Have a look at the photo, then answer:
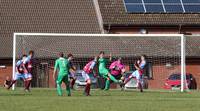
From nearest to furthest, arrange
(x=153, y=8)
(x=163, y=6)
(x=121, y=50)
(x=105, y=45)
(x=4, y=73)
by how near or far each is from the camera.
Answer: (x=121, y=50) → (x=105, y=45) → (x=4, y=73) → (x=153, y=8) → (x=163, y=6)

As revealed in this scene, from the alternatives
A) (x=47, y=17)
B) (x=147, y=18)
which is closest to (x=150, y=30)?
(x=147, y=18)

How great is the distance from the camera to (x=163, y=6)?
53.6m

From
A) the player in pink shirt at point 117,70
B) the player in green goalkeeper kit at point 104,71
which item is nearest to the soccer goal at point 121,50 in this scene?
the player in pink shirt at point 117,70

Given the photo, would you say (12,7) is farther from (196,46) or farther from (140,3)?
(196,46)

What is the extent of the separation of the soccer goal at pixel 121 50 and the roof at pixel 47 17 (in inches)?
387

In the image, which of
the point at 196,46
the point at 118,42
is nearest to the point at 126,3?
the point at 196,46

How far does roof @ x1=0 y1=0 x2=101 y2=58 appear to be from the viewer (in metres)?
54.8

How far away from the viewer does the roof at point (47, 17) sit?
54.8 m

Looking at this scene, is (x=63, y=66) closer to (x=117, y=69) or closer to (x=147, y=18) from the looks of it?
(x=117, y=69)

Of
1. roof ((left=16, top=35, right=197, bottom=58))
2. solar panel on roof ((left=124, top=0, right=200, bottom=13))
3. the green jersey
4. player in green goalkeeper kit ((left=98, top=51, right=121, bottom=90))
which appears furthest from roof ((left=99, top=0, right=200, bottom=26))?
the green jersey

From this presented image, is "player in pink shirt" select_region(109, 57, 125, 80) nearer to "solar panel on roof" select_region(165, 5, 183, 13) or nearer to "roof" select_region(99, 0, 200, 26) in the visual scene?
"solar panel on roof" select_region(165, 5, 183, 13)

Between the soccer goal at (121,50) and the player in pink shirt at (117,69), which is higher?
the soccer goal at (121,50)

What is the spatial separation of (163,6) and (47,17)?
32.2 ft

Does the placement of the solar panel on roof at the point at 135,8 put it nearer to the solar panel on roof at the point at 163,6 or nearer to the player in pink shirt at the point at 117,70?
the solar panel on roof at the point at 163,6
